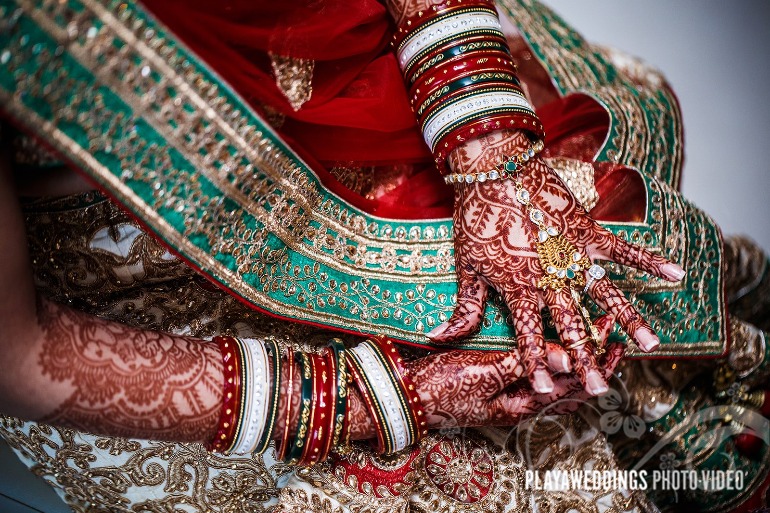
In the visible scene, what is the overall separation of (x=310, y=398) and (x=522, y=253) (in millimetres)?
299

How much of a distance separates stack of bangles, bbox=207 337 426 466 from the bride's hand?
0.03 meters

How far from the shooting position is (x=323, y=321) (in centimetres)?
74

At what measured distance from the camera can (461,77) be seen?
2.46 ft

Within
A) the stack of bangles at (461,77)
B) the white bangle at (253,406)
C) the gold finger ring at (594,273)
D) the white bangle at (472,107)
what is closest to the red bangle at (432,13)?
the stack of bangles at (461,77)

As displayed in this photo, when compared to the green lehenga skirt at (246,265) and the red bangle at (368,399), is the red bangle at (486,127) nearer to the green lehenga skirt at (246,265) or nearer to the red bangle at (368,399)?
the green lehenga skirt at (246,265)

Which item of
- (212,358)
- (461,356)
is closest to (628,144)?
(461,356)

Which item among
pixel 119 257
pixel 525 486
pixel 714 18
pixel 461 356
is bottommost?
pixel 525 486

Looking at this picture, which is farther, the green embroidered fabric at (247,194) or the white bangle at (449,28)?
the white bangle at (449,28)

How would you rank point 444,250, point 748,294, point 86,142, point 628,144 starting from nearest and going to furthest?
point 86,142 → point 444,250 → point 628,144 → point 748,294

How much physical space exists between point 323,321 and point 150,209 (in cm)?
25

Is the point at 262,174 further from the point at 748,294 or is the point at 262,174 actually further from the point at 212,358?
the point at 748,294

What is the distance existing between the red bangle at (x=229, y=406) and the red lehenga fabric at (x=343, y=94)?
0.26m

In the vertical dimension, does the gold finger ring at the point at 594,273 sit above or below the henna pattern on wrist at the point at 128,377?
above

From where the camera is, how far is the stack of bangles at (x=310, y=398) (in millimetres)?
627
